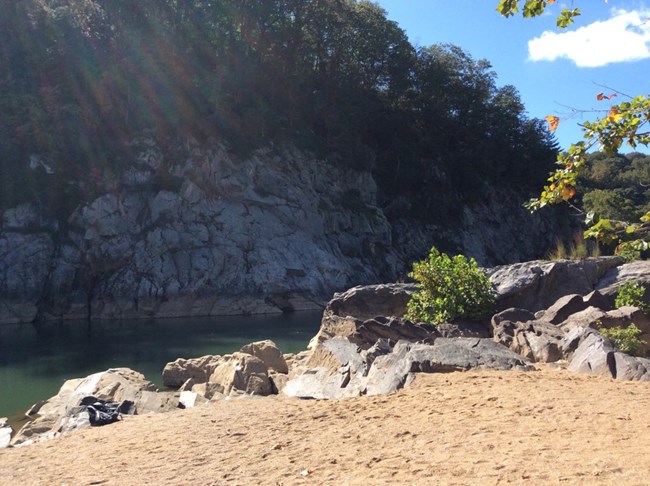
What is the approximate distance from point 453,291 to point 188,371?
6624 mm

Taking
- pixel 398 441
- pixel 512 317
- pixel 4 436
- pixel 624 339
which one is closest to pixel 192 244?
pixel 4 436

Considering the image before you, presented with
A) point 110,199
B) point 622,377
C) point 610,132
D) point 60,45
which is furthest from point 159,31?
point 610,132

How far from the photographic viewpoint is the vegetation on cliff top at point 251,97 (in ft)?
134

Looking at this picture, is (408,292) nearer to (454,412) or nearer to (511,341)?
(511,341)

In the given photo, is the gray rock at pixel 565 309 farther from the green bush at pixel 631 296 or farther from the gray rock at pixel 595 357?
the gray rock at pixel 595 357

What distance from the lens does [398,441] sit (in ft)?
23.2

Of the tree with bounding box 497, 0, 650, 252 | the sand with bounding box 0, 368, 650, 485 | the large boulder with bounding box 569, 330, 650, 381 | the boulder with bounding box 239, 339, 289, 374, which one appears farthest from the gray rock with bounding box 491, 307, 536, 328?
the tree with bounding box 497, 0, 650, 252

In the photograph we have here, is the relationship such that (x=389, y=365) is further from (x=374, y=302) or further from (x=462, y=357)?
(x=374, y=302)

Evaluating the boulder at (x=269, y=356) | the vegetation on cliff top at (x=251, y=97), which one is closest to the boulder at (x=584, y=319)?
the boulder at (x=269, y=356)

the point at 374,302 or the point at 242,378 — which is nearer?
the point at 242,378

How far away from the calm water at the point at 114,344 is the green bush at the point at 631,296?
422 inches

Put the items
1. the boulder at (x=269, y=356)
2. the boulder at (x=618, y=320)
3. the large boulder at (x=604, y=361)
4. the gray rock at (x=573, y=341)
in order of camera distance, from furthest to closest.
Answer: the boulder at (x=269, y=356), the boulder at (x=618, y=320), the gray rock at (x=573, y=341), the large boulder at (x=604, y=361)

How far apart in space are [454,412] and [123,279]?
32.5 m

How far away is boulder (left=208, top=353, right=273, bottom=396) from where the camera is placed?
41.3ft
